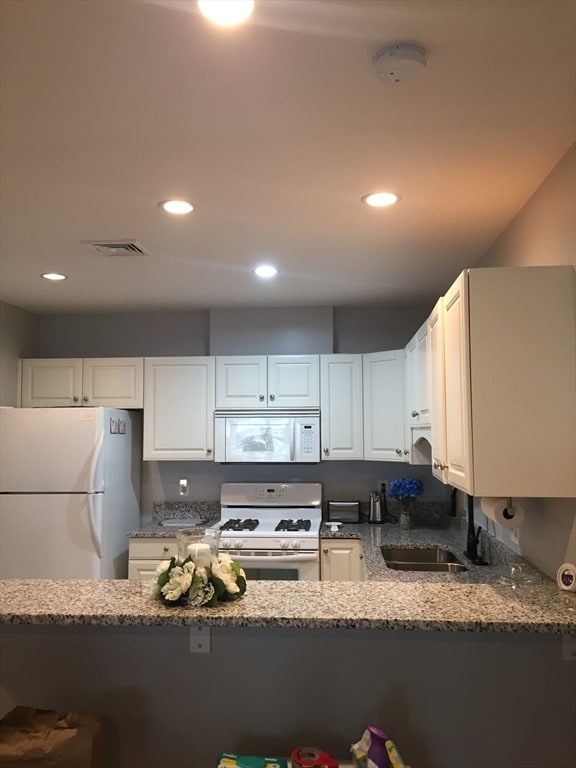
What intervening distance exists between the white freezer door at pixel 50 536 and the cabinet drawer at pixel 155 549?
0.32 m

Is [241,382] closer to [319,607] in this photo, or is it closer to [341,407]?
[341,407]

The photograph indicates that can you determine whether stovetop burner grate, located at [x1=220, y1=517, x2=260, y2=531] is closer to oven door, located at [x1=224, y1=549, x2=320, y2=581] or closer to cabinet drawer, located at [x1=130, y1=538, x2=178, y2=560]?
oven door, located at [x1=224, y1=549, x2=320, y2=581]

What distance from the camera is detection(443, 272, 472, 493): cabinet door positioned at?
2000 millimetres

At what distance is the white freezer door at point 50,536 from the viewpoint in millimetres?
3920

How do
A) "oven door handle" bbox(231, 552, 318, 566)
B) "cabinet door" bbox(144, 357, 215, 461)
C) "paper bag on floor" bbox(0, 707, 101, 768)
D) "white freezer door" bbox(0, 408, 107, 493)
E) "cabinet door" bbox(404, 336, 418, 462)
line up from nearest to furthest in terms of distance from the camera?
"paper bag on floor" bbox(0, 707, 101, 768) < "cabinet door" bbox(404, 336, 418, 462) < "oven door handle" bbox(231, 552, 318, 566) < "white freezer door" bbox(0, 408, 107, 493) < "cabinet door" bbox(144, 357, 215, 461)

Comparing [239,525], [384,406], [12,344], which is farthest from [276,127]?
[12,344]

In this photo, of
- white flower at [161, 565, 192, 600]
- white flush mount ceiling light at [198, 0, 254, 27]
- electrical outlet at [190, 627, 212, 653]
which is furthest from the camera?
electrical outlet at [190, 627, 212, 653]

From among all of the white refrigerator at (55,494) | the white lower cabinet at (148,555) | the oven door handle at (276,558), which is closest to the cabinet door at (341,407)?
the oven door handle at (276,558)

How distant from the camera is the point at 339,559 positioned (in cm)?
392

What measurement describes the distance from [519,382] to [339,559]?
91.2 inches

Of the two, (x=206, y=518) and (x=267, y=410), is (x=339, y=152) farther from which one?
(x=206, y=518)

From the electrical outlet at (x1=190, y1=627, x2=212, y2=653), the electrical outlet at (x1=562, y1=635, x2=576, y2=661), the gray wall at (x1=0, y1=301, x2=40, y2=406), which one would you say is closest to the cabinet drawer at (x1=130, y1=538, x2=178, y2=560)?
the gray wall at (x1=0, y1=301, x2=40, y2=406)

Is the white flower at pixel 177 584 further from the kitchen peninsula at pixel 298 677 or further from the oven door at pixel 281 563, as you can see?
the oven door at pixel 281 563

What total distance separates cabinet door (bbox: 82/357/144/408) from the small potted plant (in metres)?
1.97
